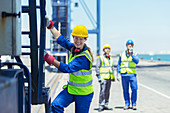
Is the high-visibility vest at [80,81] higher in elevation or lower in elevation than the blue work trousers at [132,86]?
higher

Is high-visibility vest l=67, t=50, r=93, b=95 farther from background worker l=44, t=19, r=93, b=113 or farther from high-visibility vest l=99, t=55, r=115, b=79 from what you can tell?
high-visibility vest l=99, t=55, r=115, b=79

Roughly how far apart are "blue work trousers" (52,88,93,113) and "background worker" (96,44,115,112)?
3.65 metres

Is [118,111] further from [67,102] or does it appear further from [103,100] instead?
[67,102]

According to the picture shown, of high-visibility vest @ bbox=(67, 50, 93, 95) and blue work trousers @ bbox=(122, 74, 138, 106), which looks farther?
blue work trousers @ bbox=(122, 74, 138, 106)

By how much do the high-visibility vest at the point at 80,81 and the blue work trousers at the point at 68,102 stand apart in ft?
0.23

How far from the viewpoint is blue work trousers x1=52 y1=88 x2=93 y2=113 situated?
4.08 m

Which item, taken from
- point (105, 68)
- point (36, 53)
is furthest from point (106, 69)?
point (36, 53)

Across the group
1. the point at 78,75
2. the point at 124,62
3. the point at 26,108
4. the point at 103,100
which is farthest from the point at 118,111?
the point at 26,108

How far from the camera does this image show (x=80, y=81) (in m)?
4.27

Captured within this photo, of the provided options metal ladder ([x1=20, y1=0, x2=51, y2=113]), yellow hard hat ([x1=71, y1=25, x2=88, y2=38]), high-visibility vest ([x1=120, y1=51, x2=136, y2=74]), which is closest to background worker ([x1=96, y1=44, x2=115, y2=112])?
high-visibility vest ([x1=120, y1=51, x2=136, y2=74])

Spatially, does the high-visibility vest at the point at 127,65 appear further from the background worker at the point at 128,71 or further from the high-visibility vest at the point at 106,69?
the high-visibility vest at the point at 106,69

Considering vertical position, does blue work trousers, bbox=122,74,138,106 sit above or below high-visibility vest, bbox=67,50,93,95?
below

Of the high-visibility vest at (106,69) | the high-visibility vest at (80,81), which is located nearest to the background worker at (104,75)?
the high-visibility vest at (106,69)

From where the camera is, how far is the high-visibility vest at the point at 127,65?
317 inches
